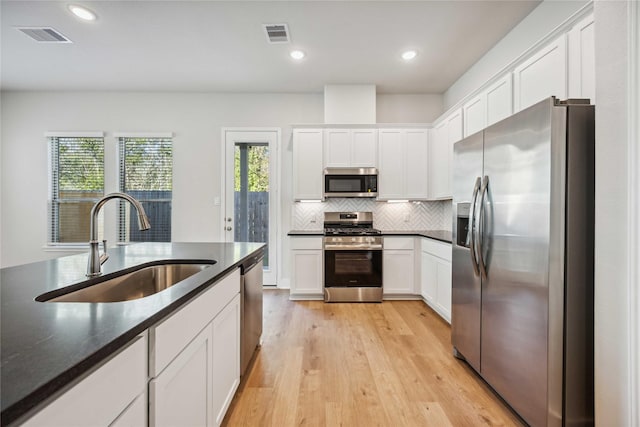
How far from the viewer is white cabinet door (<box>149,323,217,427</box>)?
0.96 metres

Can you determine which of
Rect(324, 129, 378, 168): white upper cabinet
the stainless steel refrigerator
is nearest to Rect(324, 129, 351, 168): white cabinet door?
Rect(324, 129, 378, 168): white upper cabinet

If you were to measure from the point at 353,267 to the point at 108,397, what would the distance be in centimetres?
341

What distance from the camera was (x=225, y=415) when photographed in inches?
69.0

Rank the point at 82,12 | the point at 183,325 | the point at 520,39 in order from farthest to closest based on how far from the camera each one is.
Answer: the point at 520,39 < the point at 82,12 < the point at 183,325

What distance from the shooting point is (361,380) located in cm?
216

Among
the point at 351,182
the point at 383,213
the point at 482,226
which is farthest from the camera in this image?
the point at 383,213

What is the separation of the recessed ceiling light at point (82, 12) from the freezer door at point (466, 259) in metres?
3.47

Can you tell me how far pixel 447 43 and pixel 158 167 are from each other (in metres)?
4.33

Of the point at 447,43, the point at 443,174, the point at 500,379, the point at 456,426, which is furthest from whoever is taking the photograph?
the point at 443,174

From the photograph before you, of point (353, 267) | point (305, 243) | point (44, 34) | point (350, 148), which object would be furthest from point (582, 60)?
point (44, 34)

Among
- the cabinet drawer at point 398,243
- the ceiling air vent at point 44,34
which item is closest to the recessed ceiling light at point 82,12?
the ceiling air vent at point 44,34

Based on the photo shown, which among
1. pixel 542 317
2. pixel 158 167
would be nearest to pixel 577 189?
pixel 542 317

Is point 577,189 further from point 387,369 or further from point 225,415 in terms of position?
point 225,415

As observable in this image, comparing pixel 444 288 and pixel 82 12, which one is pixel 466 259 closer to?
pixel 444 288
